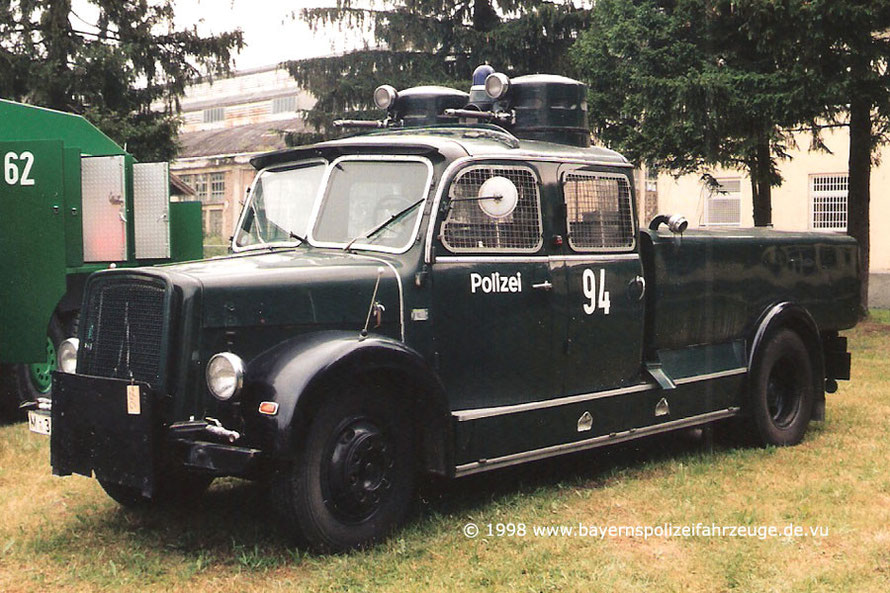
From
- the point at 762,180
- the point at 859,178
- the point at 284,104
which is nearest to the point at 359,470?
the point at 762,180

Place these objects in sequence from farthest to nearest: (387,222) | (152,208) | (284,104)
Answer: (284,104)
(152,208)
(387,222)

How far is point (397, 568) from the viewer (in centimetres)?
545

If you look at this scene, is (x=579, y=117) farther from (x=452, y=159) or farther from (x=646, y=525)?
(x=646, y=525)

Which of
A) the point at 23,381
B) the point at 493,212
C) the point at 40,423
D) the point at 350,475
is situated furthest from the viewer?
the point at 23,381

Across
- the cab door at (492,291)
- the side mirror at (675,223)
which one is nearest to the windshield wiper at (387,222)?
the cab door at (492,291)

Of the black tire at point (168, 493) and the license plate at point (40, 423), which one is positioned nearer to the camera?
the license plate at point (40, 423)

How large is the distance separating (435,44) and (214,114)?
3470 cm

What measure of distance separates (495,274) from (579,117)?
1.73 metres

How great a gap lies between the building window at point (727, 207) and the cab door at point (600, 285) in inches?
962

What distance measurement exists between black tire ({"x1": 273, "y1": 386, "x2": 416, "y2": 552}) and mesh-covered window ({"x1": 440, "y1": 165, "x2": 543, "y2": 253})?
1097 mm

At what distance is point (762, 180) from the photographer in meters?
16.8

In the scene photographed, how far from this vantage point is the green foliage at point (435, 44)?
2050 cm

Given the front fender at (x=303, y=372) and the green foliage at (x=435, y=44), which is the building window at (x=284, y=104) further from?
the front fender at (x=303, y=372)

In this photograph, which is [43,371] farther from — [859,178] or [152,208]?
[859,178]
